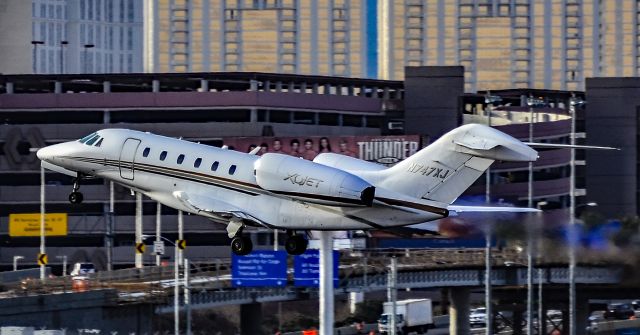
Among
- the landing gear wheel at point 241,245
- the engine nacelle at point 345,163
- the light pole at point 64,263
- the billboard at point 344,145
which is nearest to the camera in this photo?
the landing gear wheel at point 241,245

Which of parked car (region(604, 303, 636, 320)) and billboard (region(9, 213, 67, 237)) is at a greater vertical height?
billboard (region(9, 213, 67, 237))

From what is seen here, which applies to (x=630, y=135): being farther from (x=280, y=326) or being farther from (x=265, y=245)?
(x=280, y=326)

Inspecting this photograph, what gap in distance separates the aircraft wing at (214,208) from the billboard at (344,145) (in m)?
65.1

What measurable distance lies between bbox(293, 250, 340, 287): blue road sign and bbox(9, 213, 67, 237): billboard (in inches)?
1536

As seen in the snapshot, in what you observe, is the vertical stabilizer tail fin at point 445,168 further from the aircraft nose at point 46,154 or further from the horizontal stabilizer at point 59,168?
the aircraft nose at point 46,154

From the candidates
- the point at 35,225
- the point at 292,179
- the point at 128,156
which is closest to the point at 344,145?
the point at 35,225

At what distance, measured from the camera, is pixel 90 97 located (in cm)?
13888

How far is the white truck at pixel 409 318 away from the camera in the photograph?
347 ft

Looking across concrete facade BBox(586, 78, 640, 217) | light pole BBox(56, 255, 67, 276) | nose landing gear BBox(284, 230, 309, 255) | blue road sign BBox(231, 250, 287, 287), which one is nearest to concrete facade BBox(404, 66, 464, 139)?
concrete facade BBox(586, 78, 640, 217)

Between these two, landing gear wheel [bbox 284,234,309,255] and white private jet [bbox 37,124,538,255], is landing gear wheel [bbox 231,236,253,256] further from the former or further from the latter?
landing gear wheel [bbox 284,234,309,255]

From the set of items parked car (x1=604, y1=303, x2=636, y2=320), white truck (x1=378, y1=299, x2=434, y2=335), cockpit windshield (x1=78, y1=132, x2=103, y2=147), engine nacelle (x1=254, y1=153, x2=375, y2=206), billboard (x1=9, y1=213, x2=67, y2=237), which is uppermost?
cockpit windshield (x1=78, y1=132, x2=103, y2=147)

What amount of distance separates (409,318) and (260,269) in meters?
22.2

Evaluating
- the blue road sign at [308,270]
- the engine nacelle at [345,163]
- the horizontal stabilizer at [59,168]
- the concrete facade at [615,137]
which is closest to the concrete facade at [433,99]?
the concrete facade at [615,137]

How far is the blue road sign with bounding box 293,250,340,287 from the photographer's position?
3492 inches
